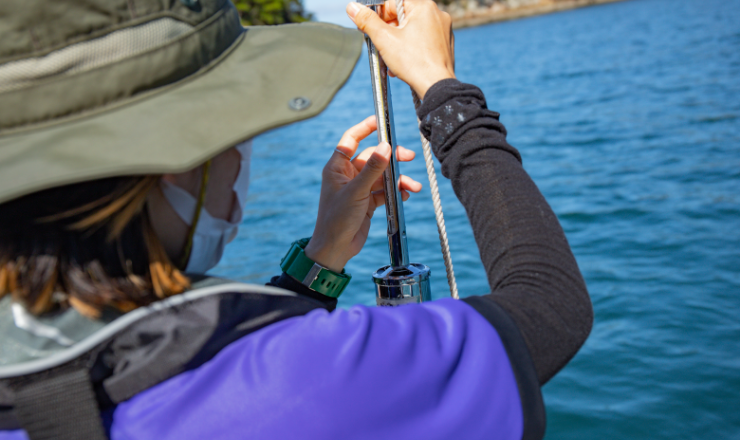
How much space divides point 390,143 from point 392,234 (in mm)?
192

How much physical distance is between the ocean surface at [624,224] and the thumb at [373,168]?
14 cm

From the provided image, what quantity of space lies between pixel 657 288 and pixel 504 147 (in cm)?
446

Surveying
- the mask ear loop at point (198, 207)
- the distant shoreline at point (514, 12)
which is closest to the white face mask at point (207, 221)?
the mask ear loop at point (198, 207)

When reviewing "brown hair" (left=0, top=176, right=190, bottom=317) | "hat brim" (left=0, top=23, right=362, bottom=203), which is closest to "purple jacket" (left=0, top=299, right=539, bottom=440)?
"brown hair" (left=0, top=176, right=190, bottom=317)

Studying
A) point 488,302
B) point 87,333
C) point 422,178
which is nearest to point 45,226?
point 87,333

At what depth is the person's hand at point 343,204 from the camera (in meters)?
1.28

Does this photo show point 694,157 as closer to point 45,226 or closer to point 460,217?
point 460,217

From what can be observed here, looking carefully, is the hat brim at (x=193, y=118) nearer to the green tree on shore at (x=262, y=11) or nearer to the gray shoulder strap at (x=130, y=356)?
the gray shoulder strap at (x=130, y=356)

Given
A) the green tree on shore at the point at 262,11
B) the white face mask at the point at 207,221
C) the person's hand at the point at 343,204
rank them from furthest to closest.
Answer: the green tree on shore at the point at 262,11 < the person's hand at the point at 343,204 < the white face mask at the point at 207,221

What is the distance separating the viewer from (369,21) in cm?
109

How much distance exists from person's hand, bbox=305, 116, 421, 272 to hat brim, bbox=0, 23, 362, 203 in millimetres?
→ 416

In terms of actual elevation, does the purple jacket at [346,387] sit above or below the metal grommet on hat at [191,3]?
below

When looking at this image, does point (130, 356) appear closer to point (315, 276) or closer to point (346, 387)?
point (346, 387)

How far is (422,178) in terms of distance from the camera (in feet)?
27.9
